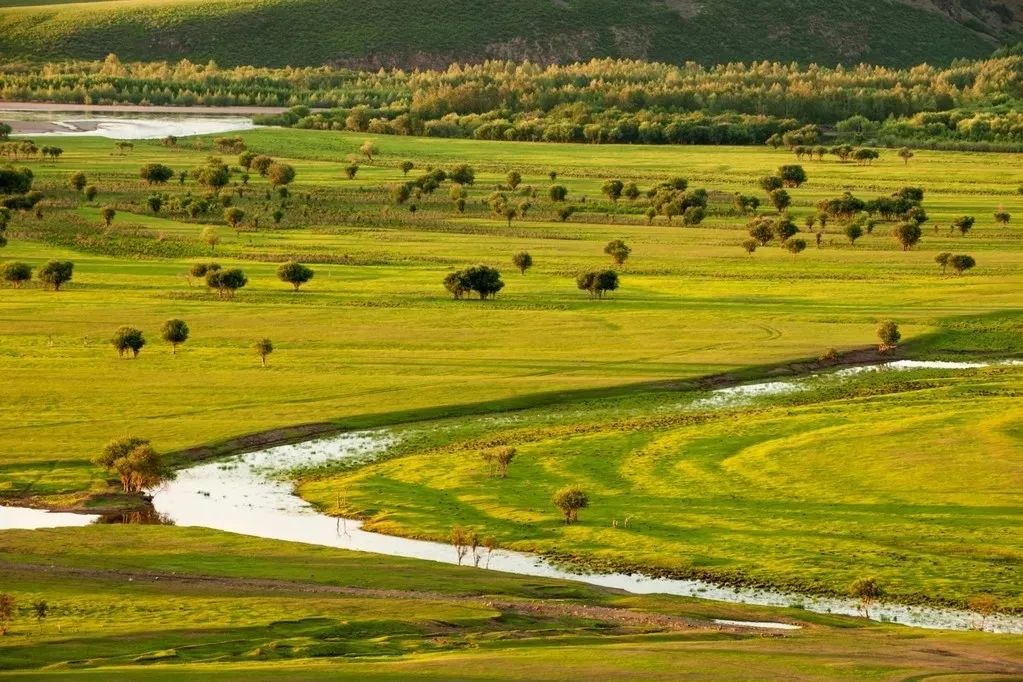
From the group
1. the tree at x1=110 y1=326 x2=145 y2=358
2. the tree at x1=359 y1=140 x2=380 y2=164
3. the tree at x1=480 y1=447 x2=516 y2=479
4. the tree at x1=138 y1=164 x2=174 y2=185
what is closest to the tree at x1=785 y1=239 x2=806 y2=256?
the tree at x1=110 y1=326 x2=145 y2=358

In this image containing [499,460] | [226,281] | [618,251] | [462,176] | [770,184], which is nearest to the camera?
[499,460]

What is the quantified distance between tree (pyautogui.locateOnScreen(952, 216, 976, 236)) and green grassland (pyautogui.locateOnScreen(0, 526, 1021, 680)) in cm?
7799

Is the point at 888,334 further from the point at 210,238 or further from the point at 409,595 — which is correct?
the point at 210,238

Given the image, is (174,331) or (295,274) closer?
(174,331)

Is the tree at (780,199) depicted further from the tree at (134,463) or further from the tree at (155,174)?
the tree at (134,463)

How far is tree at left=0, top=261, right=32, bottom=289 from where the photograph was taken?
8881 cm

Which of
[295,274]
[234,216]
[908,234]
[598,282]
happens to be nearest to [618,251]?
[598,282]

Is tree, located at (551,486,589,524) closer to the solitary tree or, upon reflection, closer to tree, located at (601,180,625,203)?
the solitary tree

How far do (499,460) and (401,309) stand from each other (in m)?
30.5

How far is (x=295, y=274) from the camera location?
87.3 metres

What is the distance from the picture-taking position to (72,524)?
47.7 meters

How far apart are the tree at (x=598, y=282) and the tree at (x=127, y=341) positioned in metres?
25.8

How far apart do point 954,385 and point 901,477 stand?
1647cm

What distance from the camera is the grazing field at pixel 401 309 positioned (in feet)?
203
